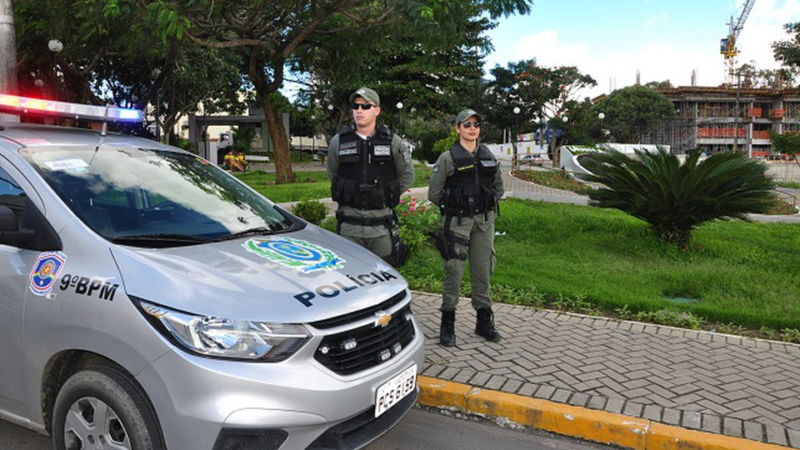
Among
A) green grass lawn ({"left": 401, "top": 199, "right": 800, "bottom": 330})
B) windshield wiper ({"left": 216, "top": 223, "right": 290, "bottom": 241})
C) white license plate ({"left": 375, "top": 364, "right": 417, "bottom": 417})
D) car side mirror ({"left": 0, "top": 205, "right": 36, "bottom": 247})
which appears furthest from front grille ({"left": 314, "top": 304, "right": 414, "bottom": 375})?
green grass lawn ({"left": 401, "top": 199, "right": 800, "bottom": 330})

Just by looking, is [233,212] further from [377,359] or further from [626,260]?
[626,260]

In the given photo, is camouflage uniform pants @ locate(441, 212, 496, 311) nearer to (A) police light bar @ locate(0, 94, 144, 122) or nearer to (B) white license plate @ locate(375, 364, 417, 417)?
(B) white license plate @ locate(375, 364, 417, 417)

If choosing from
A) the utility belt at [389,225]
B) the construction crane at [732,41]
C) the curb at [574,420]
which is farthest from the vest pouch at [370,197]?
the construction crane at [732,41]

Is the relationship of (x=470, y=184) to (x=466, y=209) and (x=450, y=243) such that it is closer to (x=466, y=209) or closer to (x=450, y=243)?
(x=466, y=209)

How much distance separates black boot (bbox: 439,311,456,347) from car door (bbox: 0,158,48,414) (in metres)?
2.95

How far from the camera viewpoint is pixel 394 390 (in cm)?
290

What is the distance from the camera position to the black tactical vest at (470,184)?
464 centimetres

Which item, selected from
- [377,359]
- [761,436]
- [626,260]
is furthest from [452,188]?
[626,260]

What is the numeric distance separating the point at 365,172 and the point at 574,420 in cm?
222

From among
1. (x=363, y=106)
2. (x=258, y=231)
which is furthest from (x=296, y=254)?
(x=363, y=106)

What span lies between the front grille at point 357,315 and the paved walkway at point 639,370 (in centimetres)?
135

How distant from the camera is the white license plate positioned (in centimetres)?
278

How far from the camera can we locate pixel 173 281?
2.49m

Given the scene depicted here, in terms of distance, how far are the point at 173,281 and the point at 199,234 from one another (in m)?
0.65
